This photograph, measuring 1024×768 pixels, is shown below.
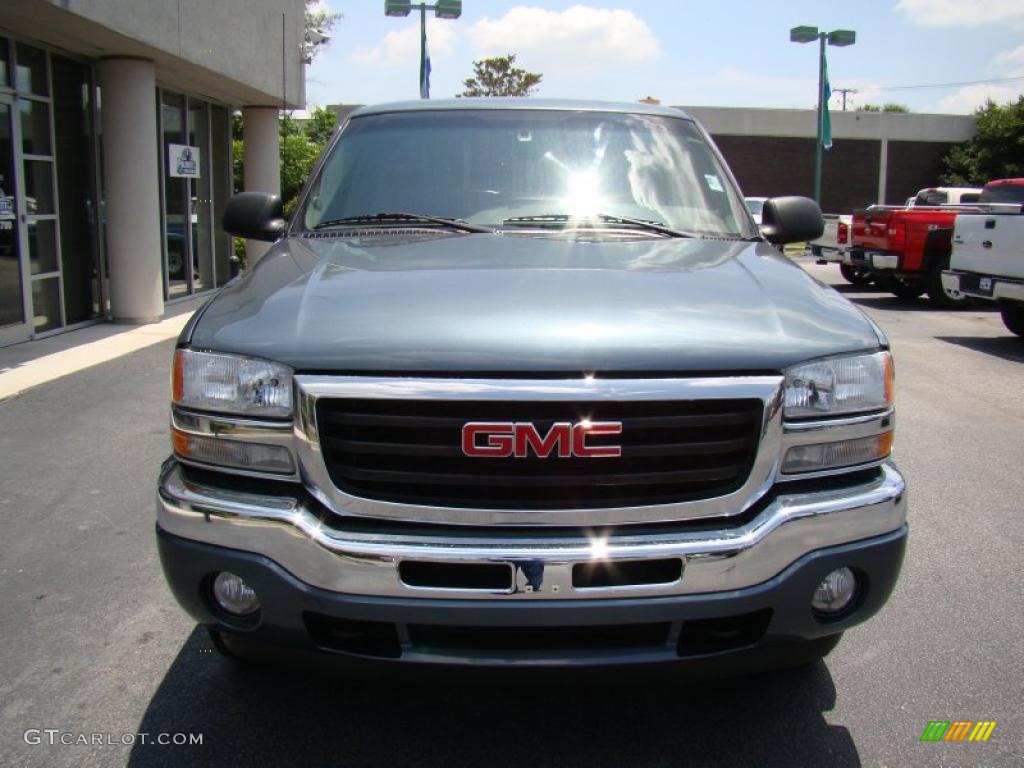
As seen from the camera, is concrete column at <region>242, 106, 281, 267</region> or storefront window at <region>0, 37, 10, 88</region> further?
concrete column at <region>242, 106, 281, 267</region>

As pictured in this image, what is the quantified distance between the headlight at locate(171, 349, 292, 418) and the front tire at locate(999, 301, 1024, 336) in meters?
11.3

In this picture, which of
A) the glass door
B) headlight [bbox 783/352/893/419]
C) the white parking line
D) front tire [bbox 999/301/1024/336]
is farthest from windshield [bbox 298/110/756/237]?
front tire [bbox 999/301/1024/336]

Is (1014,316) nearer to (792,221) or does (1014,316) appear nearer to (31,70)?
(792,221)

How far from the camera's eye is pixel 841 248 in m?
17.7

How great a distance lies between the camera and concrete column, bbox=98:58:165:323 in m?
11.3

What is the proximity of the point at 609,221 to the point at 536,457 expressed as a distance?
58.4 inches

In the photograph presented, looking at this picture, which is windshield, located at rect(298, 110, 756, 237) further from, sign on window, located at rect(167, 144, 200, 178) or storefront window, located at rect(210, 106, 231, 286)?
storefront window, located at rect(210, 106, 231, 286)

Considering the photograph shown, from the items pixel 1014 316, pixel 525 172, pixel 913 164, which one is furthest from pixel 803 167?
pixel 525 172

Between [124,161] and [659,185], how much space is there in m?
9.45

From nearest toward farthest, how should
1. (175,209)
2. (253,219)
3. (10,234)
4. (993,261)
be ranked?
(253,219), (10,234), (993,261), (175,209)

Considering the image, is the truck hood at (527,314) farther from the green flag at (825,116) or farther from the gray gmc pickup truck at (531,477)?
the green flag at (825,116)

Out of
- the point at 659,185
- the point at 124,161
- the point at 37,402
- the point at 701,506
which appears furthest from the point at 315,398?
the point at 124,161

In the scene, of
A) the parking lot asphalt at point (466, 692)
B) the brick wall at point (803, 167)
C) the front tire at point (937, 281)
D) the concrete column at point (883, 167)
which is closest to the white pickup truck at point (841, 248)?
the front tire at point (937, 281)

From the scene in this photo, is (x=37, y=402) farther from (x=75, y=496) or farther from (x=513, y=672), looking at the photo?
(x=513, y=672)
